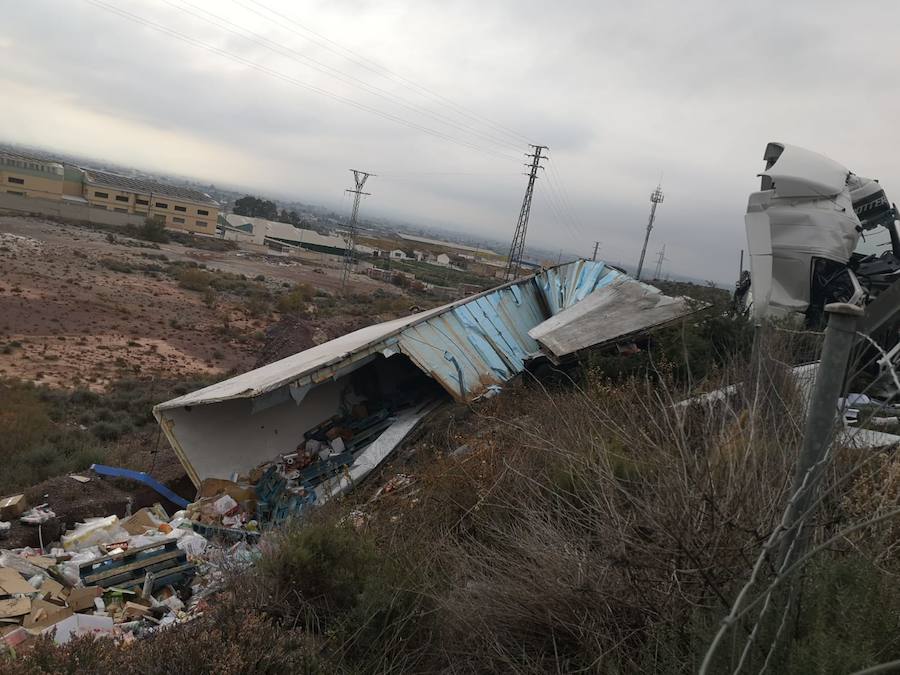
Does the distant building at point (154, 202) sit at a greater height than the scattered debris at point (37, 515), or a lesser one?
greater

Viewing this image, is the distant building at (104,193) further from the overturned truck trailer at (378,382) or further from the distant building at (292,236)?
the overturned truck trailer at (378,382)

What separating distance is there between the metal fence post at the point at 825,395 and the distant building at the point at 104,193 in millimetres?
70705

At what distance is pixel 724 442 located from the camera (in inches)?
112

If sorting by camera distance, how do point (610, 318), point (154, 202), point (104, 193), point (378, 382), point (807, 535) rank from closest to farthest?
point (807, 535), point (610, 318), point (378, 382), point (104, 193), point (154, 202)

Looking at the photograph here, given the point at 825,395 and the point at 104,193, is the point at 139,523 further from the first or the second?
the point at 104,193

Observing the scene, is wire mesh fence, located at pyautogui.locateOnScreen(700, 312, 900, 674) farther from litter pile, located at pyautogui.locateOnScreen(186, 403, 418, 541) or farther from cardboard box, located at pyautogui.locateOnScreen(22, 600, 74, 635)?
cardboard box, located at pyautogui.locateOnScreen(22, 600, 74, 635)

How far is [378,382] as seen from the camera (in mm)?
9352

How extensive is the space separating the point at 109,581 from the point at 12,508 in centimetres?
217

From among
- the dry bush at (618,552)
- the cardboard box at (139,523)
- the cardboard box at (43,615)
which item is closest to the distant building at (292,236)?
the cardboard box at (139,523)

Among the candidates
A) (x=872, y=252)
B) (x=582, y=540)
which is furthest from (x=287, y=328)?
(x=582, y=540)

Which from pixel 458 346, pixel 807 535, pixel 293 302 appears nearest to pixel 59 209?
pixel 293 302

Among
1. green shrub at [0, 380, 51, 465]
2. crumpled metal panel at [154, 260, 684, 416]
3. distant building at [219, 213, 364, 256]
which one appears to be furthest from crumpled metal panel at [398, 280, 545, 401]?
distant building at [219, 213, 364, 256]

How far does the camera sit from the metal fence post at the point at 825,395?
1.69m

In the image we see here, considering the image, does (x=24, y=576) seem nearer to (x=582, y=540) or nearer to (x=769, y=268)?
(x=582, y=540)
